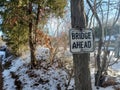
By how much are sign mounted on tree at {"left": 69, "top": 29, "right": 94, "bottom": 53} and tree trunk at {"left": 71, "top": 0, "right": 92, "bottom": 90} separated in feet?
1.23

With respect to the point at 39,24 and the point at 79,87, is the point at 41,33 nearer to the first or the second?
the point at 39,24

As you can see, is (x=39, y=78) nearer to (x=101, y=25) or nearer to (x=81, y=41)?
(x=101, y=25)

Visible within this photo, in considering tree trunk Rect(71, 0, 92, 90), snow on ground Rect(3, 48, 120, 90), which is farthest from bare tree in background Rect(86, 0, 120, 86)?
tree trunk Rect(71, 0, 92, 90)

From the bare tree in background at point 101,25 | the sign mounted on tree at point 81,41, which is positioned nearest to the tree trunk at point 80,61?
the sign mounted on tree at point 81,41

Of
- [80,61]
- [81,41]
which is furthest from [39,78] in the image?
[81,41]

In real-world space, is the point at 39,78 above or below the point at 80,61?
below

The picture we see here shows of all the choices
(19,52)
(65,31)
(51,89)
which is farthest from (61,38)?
(19,52)

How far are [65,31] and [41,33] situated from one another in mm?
1823

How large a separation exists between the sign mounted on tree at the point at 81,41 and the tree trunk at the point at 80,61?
38 cm

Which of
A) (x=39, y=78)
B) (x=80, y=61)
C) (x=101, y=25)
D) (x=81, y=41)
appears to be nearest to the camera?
(x=81, y=41)

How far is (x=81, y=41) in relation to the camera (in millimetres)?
5680

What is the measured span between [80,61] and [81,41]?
66cm

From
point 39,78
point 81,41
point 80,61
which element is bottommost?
point 39,78

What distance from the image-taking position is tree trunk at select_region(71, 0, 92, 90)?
6.15 metres
